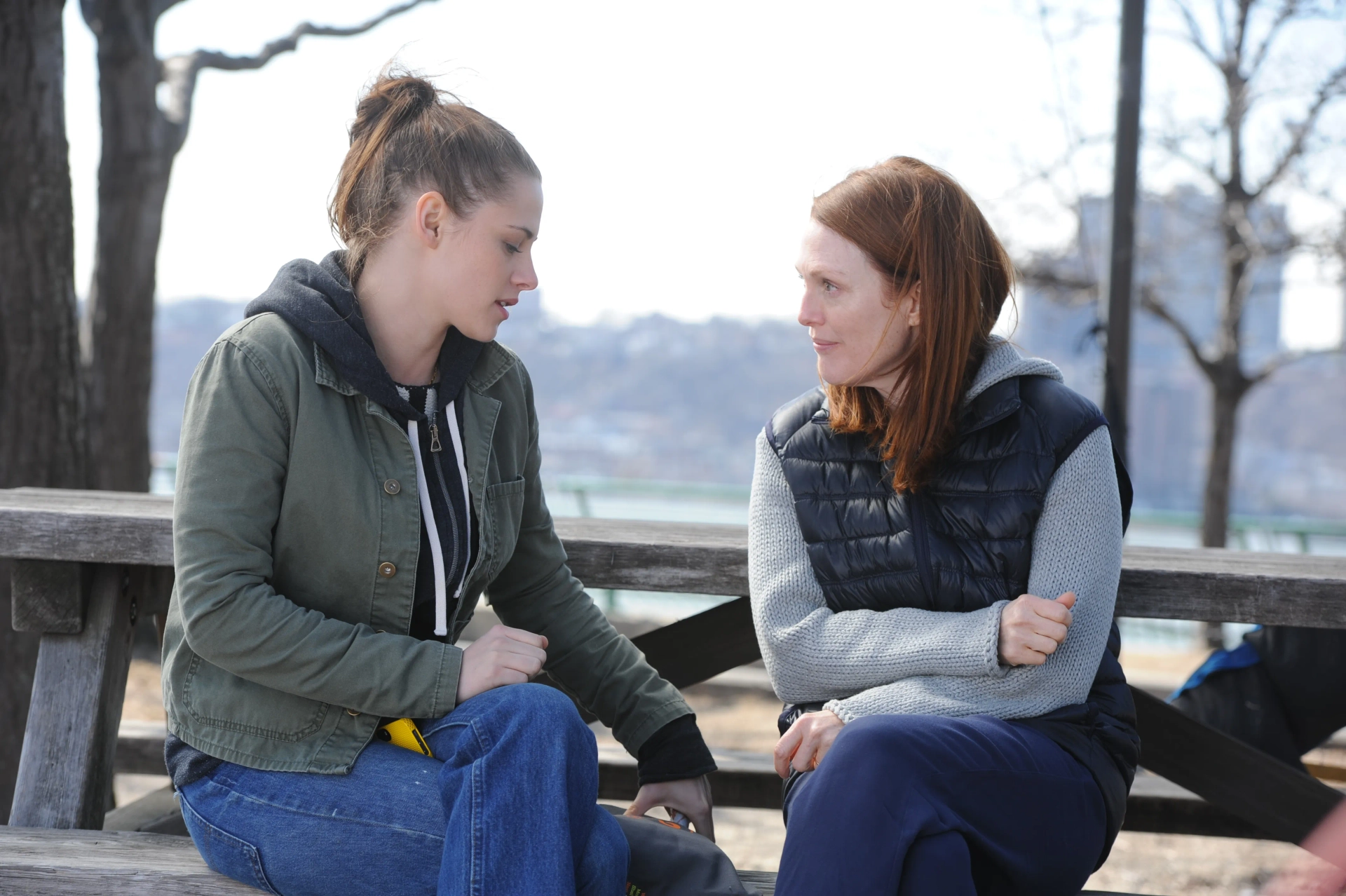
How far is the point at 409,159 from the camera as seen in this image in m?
1.93

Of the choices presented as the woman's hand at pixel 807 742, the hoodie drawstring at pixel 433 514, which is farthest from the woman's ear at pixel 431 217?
the woman's hand at pixel 807 742

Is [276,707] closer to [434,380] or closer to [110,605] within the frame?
[434,380]

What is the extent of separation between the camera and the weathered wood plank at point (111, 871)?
1852 millimetres

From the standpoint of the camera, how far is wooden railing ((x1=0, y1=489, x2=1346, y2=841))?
2.26 meters

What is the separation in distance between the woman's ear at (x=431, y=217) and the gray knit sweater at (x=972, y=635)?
2.74 ft

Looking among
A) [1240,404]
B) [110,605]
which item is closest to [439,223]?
[110,605]

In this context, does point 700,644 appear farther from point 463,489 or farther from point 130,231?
point 130,231

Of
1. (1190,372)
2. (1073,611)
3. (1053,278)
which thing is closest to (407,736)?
(1073,611)

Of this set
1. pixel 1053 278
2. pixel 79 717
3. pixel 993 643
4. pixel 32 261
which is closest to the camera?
pixel 993 643

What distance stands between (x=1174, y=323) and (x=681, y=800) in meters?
7.90

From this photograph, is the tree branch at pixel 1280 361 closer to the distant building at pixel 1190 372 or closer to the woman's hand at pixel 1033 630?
the distant building at pixel 1190 372

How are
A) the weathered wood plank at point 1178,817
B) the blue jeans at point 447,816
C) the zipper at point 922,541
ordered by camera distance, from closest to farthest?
the blue jeans at point 447,816
the zipper at point 922,541
the weathered wood plank at point 1178,817

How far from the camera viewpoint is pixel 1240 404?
916 centimetres

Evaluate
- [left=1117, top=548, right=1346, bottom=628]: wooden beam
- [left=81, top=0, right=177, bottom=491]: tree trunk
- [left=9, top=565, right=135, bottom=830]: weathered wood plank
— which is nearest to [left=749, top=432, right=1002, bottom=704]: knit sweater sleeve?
[left=1117, top=548, right=1346, bottom=628]: wooden beam
